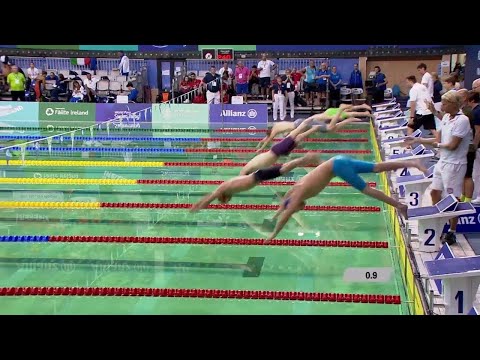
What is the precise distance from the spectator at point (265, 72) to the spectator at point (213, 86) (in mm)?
1339

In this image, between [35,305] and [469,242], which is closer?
[35,305]

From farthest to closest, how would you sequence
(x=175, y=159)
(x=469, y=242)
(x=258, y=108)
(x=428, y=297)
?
1. (x=258, y=108)
2. (x=175, y=159)
3. (x=469, y=242)
4. (x=428, y=297)

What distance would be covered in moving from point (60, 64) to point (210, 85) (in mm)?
5902

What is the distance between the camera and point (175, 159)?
10.6 meters

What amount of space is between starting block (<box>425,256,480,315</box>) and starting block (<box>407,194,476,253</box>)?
129 cm

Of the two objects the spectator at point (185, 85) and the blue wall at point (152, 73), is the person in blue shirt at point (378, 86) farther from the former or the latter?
the blue wall at point (152, 73)

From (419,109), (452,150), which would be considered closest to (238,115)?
(419,109)

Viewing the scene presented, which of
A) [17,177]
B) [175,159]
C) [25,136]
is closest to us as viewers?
[17,177]

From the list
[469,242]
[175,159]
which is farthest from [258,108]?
[469,242]

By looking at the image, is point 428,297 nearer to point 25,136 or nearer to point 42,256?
point 42,256

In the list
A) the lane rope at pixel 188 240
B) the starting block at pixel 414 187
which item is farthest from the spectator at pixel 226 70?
the lane rope at pixel 188 240

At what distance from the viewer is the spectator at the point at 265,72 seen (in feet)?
53.3

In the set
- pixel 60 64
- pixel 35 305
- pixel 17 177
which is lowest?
pixel 35 305
